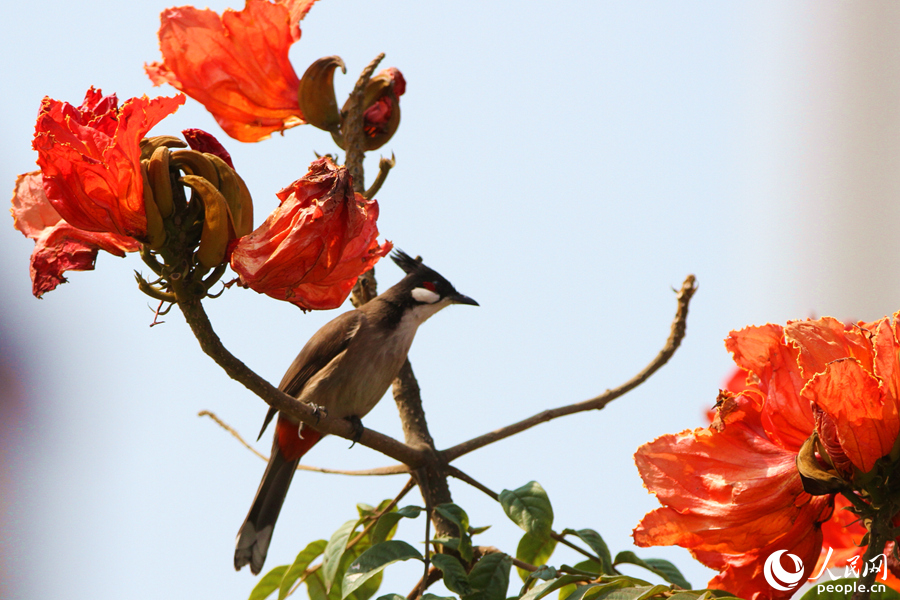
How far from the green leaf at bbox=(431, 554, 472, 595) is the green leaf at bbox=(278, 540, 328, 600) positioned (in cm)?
52

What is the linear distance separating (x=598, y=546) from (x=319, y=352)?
214cm

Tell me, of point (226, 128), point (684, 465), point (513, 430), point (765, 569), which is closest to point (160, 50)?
point (226, 128)

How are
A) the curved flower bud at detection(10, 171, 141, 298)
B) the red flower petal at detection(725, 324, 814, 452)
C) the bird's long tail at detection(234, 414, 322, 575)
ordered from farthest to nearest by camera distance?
the bird's long tail at detection(234, 414, 322, 575), the curved flower bud at detection(10, 171, 141, 298), the red flower petal at detection(725, 324, 814, 452)

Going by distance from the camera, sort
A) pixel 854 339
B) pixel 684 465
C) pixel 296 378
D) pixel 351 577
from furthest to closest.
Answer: pixel 296 378
pixel 351 577
pixel 684 465
pixel 854 339

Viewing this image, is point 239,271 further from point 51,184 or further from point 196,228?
point 51,184

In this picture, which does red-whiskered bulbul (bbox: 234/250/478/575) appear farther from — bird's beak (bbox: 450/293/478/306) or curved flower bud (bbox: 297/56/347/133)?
curved flower bud (bbox: 297/56/347/133)

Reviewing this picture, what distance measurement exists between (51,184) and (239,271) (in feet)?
1.04

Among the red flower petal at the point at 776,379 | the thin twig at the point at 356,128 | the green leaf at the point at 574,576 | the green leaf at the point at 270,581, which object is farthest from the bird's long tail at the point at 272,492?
the red flower petal at the point at 776,379

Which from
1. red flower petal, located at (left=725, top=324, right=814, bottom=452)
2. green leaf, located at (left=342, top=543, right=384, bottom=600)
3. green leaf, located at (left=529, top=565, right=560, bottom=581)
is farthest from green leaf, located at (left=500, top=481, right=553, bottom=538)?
red flower petal, located at (left=725, top=324, right=814, bottom=452)

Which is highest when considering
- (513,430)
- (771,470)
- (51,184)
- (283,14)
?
(283,14)

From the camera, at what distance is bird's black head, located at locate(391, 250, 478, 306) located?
3.91 m

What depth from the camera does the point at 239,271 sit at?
1.33 meters

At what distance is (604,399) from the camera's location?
2170mm

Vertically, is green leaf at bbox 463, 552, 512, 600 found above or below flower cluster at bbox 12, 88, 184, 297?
below
